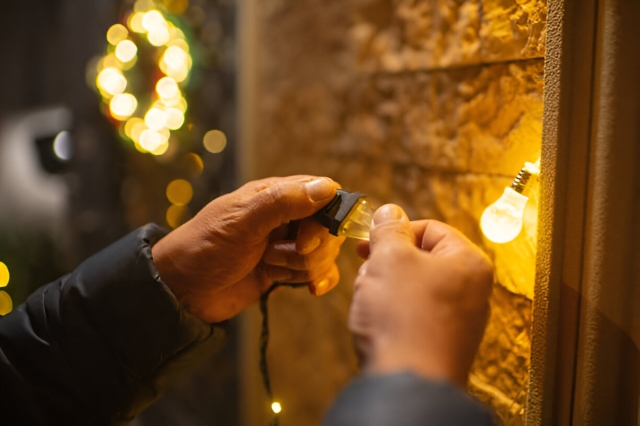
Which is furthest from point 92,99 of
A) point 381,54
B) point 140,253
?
point 140,253

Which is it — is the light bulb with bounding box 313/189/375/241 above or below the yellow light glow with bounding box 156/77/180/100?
below

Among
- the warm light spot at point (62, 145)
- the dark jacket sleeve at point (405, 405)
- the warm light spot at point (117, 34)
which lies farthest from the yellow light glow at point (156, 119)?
the dark jacket sleeve at point (405, 405)

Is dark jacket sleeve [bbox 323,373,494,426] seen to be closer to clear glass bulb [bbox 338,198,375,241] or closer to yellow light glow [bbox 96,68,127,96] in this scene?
clear glass bulb [bbox 338,198,375,241]

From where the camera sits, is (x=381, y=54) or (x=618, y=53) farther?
(x=381, y=54)

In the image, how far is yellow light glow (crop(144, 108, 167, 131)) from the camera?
6.96 feet

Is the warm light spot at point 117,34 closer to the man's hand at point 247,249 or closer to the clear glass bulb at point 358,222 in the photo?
the man's hand at point 247,249

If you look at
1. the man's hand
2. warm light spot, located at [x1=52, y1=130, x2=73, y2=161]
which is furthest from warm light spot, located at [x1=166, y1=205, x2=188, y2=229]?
the man's hand

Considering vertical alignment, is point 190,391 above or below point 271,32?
below

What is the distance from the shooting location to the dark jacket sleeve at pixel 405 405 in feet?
1.47

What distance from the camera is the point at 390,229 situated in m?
0.62

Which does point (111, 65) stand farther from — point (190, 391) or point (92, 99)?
point (190, 391)

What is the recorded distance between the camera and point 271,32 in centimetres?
199

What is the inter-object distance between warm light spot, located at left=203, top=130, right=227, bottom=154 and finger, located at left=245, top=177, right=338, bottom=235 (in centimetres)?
148

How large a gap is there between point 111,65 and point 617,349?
6.99ft
